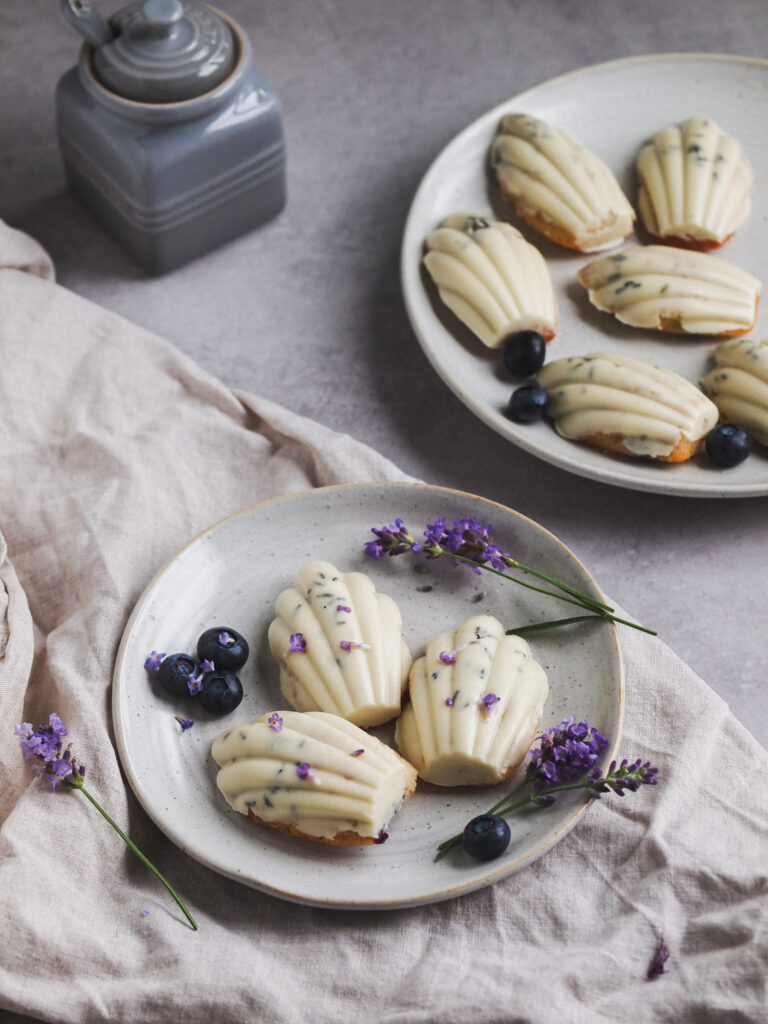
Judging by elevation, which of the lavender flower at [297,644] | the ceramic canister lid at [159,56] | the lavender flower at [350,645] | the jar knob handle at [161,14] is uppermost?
the jar knob handle at [161,14]

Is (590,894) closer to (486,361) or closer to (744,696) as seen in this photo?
(744,696)

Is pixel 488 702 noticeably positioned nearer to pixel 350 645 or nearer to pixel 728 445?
pixel 350 645

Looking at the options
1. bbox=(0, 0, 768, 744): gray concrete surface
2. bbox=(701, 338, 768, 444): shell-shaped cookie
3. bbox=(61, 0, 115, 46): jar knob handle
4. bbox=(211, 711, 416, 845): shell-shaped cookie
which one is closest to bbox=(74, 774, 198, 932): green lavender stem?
bbox=(211, 711, 416, 845): shell-shaped cookie

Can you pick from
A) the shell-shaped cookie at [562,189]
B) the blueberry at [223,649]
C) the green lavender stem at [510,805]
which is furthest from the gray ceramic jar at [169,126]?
the green lavender stem at [510,805]

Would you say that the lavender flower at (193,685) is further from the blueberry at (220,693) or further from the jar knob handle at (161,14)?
the jar knob handle at (161,14)

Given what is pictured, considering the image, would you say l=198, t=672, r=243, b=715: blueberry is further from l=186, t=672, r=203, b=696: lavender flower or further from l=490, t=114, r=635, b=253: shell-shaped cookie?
l=490, t=114, r=635, b=253: shell-shaped cookie
